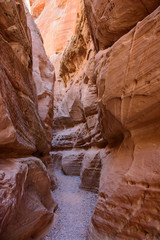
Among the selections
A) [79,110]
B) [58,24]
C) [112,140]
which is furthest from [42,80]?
[58,24]

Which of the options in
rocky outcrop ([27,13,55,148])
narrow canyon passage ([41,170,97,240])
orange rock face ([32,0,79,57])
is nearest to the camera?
narrow canyon passage ([41,170,97,240])

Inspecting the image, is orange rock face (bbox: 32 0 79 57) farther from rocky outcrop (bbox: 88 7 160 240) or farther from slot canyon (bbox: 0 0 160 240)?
rocky outcrop (bbox: 88 7 160 240)

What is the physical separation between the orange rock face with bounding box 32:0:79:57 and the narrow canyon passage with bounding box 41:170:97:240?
16.3m

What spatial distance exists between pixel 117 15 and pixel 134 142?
3083mm

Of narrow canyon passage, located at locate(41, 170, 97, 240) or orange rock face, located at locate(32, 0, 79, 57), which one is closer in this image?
narrow canyon passage, located at locate(41, 170, 97, 240)

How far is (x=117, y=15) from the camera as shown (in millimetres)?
3229

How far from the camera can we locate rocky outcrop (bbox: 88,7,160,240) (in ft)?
6.68

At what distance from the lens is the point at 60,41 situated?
16.4 metres

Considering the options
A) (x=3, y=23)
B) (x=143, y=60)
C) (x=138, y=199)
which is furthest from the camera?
(x=3, y=23)

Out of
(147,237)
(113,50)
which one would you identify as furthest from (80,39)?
(147,237)

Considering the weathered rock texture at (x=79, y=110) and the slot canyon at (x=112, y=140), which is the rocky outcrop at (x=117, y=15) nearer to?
the slot canyon at (x=112, y=140)

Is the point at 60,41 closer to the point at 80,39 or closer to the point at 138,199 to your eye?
the point at 80,39

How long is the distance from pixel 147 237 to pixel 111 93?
96.6 inches

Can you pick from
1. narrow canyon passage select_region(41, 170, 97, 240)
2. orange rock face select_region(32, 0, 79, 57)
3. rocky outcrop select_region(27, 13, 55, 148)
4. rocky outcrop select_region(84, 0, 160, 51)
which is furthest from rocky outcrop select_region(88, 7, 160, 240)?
orange rock face select_region(32, 0, 79, 57)
